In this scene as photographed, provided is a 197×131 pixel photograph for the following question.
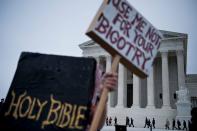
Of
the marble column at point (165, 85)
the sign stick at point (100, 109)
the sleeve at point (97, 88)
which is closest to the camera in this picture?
the sign stick at point (100, 109)

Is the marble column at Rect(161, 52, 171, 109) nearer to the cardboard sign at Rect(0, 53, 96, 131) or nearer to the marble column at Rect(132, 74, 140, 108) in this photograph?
the marble column at Rect(132, 74, 140, 108)

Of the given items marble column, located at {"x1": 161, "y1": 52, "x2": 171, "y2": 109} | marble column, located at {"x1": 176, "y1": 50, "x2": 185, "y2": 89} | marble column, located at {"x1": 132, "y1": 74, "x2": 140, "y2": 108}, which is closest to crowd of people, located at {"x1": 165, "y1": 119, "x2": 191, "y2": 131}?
marble column, located at {"x1": 161, "y1": 52, "x2": 171, "y2": 109}

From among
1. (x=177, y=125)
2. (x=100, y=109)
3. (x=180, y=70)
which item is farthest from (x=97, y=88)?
(x=180, y=70)

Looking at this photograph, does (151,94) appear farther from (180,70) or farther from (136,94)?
(180,70)

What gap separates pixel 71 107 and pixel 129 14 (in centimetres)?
154

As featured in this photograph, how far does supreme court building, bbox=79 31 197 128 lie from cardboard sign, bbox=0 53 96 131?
34.8m

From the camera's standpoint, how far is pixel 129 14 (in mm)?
3287

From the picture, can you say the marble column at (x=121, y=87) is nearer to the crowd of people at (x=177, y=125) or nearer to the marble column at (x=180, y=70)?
the crowd of people at (x=177, y=125)

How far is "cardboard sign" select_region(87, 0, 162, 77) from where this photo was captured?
9.63 feet

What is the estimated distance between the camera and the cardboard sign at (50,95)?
8.55ft


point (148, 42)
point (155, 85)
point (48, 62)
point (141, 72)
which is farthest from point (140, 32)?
point (155, 85)

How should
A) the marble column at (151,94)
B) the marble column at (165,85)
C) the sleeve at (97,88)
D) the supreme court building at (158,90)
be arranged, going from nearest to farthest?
the sleeve at (97,88)
the supreme court building at (158,90)
the marble column at (165,85)
the marble column at (151,94)

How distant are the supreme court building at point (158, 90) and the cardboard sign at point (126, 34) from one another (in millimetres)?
33947

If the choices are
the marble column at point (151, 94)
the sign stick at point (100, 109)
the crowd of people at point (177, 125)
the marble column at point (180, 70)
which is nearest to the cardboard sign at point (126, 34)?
the sign stick at point (100, 109)
